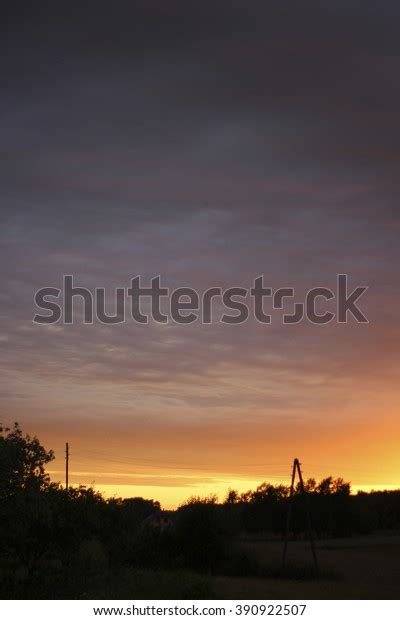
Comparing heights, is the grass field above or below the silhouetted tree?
below

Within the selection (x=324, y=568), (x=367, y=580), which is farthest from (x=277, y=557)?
(x=367, y=580)

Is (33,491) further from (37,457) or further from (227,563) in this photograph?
(227,563)

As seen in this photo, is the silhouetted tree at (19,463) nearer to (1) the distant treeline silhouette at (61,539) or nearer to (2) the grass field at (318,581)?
(1) the distant treeline silhouette at (61,539)

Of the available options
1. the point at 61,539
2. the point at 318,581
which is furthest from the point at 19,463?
the point at 318,581

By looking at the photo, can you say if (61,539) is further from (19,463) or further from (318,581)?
(318,581)

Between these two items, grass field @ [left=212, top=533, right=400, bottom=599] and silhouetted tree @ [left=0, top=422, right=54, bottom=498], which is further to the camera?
grass field @ [left=212, top=533, right=400, bottom=599]

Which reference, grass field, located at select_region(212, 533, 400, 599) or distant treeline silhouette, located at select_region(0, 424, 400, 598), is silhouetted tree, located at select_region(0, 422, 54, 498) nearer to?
distant treeline silhouette, located at select_region(0, 424, 400, 598)

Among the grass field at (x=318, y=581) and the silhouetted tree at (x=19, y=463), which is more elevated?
the silhouetted tree at (x=19, y=463)

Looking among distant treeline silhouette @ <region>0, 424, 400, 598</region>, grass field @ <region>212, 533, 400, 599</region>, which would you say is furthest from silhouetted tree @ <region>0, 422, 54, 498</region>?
grass field @ <region>212, 533, 400, 599</region>

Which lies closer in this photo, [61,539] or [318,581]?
[61,539]

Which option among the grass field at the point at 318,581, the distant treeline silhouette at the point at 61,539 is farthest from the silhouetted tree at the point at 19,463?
the grass field at the point at 318,581

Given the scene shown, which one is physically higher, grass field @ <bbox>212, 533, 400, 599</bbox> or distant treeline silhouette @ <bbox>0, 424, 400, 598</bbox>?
distant treeline silhouette @ <bbox>0, 424, 400, 598</bbox>

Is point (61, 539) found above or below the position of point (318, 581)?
above
